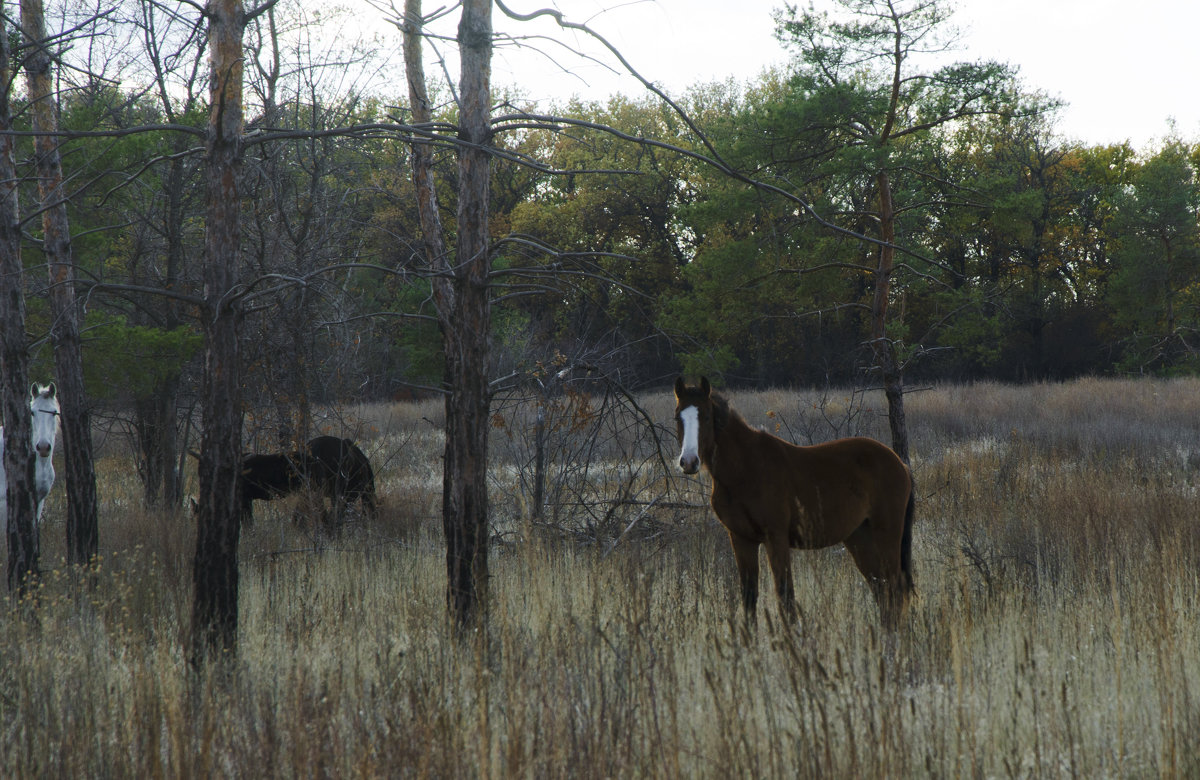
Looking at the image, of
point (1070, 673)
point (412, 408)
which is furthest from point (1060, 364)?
point (1070, 673)

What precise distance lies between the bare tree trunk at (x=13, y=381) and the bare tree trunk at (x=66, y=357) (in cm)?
77

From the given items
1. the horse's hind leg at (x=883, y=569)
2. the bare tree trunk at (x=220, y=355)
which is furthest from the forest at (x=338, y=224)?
the horse's hind leg at (x=883, y=569)

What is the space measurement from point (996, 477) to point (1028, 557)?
15.8 feet

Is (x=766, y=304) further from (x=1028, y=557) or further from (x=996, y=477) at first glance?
(x=1028, y=557)

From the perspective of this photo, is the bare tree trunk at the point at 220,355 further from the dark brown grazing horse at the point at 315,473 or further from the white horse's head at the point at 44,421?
the white horse's head at the point at 44,421

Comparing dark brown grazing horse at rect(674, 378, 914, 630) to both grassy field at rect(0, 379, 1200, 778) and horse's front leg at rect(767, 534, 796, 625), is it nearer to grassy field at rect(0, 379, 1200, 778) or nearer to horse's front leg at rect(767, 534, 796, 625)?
horse's front leg at rect(767, 534, 796, 625)

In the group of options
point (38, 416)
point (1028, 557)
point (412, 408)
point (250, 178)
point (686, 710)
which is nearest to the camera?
point (686, 710)

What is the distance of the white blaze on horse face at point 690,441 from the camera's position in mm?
4898

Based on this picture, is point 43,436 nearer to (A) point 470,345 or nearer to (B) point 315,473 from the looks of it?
(B) point 315,473

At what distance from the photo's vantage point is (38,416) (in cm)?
883

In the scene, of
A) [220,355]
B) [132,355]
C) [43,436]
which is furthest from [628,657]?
[43,436]

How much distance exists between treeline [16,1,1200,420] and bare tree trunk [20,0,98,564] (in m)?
0.52

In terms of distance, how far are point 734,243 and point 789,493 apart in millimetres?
16139

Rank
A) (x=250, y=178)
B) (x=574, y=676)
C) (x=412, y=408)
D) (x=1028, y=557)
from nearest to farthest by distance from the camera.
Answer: (x=574, y=676) → (x=1028, y=557) → (x=250, y=178) → (x=412, y=408)
